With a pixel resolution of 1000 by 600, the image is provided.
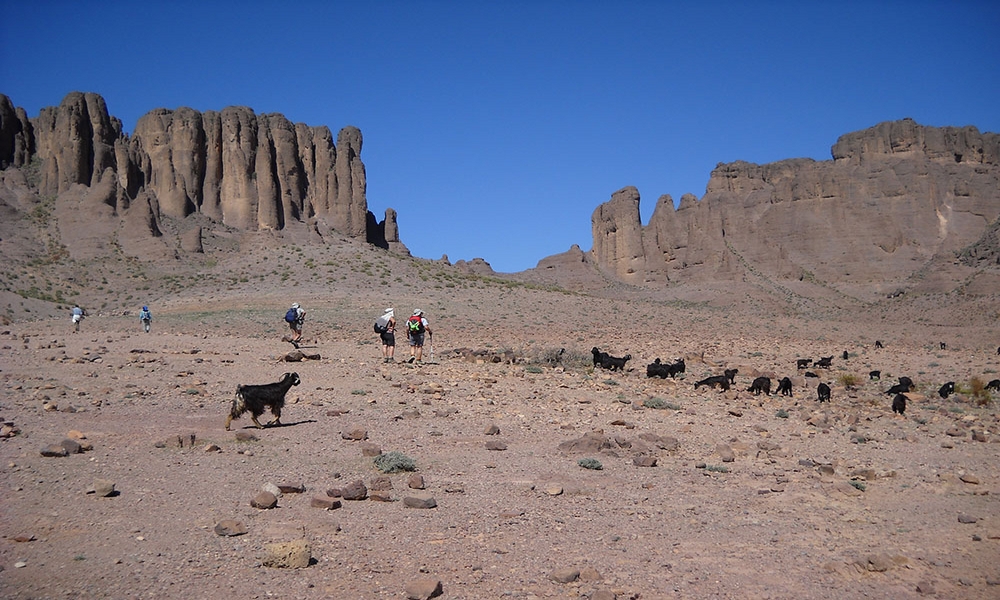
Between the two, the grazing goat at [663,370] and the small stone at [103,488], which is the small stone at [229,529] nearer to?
the small stone at [103,488]

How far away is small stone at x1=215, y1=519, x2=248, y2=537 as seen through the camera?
655 cm

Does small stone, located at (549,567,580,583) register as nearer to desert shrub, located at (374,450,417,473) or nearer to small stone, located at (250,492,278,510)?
small stone, located at (250,492,278,510)

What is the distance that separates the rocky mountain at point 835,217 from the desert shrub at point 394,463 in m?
105

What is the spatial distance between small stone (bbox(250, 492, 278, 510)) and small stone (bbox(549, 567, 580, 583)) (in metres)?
2.83

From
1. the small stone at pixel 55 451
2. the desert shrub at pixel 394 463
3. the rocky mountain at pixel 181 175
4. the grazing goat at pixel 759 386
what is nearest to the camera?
the small stone at pixel 55 451

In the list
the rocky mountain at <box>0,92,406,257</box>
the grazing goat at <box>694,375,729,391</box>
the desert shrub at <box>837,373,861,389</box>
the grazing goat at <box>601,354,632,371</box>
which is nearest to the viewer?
the grazing goat at <box>694,375,729,391</box>

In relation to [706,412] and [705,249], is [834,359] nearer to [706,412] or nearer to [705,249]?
[706,412]

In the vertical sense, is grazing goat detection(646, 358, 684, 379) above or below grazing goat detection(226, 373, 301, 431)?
below

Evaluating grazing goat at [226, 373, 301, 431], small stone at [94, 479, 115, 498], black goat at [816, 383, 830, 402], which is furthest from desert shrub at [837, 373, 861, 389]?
small stone at [94, 479, 115, 498]

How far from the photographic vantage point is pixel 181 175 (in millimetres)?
88062

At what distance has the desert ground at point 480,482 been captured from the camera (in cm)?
607

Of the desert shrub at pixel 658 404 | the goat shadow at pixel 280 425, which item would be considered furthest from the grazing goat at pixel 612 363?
the goat shadow at pixel 280 425

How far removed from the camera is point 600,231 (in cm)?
14238

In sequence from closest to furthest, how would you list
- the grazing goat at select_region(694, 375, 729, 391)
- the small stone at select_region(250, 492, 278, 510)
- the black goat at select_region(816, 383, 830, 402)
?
the small stone at select_region(250, 492, 278, 510) < the black goat at select_region(816, 383, 830, 402) < the grazing goat at select_region(694, 375, 729, 391)
